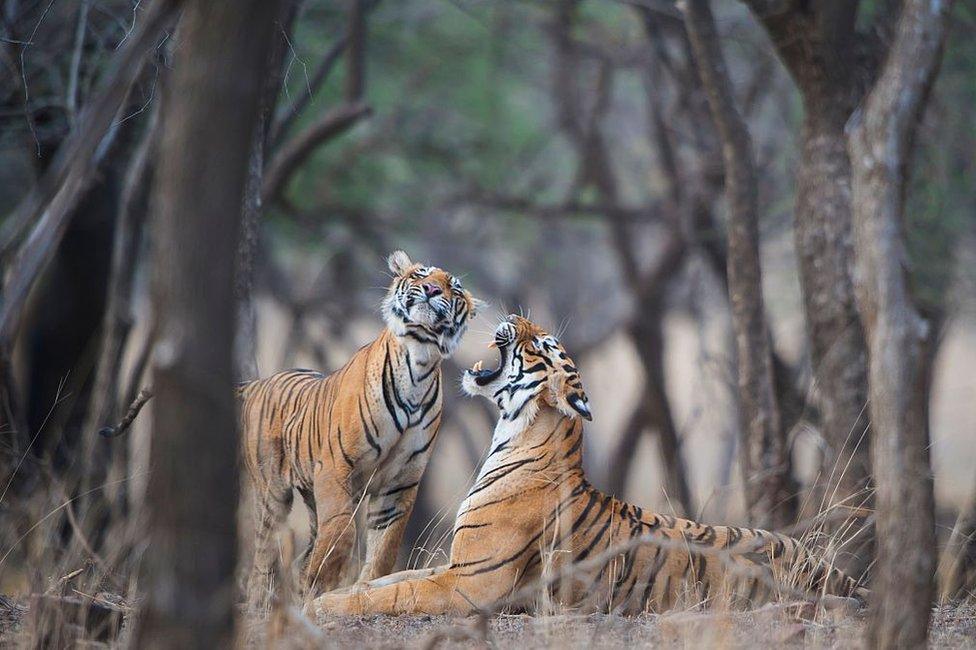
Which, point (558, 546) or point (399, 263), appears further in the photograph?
point (399, 263)

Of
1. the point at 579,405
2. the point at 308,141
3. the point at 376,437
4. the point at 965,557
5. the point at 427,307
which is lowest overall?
the point at 965,557

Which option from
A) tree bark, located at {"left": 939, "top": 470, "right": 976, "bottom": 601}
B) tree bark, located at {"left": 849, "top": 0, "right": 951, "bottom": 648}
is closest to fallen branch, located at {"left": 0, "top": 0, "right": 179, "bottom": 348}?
tree bark, located at {"left": 849, "top": 0, "right": 951, "bottom": 648}

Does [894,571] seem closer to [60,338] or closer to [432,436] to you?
[432,436]

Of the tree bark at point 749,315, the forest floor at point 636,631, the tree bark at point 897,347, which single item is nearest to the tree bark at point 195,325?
the forest floor at point 636,631

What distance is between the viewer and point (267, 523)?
6574 mm

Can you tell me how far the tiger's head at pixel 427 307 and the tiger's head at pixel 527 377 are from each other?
0.45 m

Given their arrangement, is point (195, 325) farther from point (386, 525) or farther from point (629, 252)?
point (629, 252)

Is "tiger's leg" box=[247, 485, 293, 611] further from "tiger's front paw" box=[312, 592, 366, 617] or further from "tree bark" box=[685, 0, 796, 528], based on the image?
"tree bark" box=[685, 0, 796, 528]

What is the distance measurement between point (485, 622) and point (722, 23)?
10.1m

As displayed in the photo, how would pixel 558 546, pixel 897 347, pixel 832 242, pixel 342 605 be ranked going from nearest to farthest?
pixel 897 347 < pixel 342 605 < pixel 558 546 < pixel 832 242

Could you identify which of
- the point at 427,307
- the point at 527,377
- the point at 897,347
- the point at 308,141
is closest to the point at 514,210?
the point at 308,141

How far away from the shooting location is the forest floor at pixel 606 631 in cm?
409

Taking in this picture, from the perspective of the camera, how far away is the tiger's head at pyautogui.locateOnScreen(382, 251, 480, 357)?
20.6 ft

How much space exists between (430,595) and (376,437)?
4.03 feet
